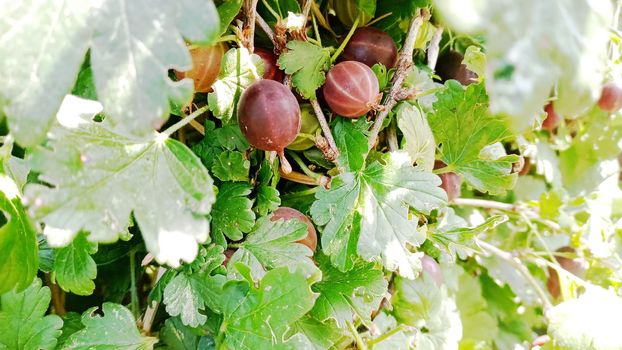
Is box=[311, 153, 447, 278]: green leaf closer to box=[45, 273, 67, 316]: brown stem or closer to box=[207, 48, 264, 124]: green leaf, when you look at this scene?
box=[207, 48, 264, 124]: green leaf

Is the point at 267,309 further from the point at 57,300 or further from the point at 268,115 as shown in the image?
the point at 57,300

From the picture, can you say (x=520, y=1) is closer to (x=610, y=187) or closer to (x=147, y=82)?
(x=147, y=82)

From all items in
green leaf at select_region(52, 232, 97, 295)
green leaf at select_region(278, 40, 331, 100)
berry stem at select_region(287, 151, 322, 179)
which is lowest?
green leaf at select_region(52, 232, 97, 295)

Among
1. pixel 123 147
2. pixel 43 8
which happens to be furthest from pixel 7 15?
pixel 123 147

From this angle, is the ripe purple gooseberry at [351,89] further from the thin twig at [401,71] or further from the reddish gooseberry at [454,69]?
the reddish gooseberry at [454,69]

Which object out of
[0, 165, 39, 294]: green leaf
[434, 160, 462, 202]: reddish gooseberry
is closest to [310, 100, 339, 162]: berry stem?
[434, 160, 462, 202]: reddish gooseberry

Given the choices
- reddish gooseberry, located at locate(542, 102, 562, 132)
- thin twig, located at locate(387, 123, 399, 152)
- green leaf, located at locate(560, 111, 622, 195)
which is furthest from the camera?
green leaf, located at locate(560, 111, 622, 195)

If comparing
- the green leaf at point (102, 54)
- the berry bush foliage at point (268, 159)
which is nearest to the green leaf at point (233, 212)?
the berry bush foliage at point (268, 159)
